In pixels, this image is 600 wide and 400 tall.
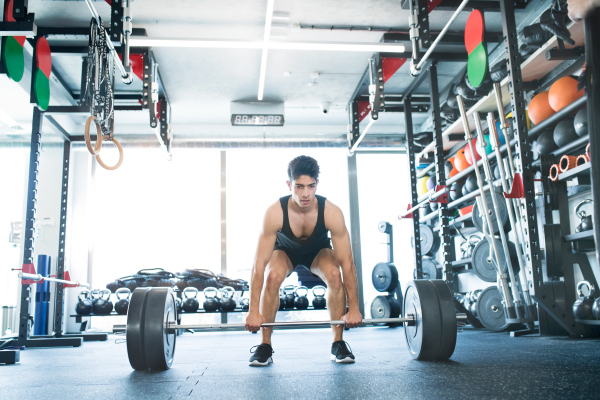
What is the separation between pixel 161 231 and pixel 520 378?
17.2 ft

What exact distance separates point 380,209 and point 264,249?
15.0 ft

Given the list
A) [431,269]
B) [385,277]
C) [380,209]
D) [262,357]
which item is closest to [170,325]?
[262,357]

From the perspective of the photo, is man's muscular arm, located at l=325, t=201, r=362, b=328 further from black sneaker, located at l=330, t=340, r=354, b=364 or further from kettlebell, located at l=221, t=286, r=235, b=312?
kettlebell, located at l=221, t=286, r=235, b=312

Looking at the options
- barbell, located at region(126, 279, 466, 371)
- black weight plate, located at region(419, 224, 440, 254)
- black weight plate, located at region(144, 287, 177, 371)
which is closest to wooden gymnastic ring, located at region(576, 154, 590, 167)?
barbell, located at region(126, 279, 466, 371)

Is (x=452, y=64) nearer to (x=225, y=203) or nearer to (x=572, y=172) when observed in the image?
(x=572, y=172)

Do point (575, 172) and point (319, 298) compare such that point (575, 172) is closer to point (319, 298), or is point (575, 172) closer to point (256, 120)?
point (319, 298)

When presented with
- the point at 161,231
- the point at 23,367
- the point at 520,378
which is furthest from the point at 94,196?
the point at 520,378

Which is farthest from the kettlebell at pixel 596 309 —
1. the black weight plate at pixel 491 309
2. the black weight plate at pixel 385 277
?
the black weight plate at pixel 385 277

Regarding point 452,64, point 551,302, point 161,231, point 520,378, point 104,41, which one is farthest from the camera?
point 161,231

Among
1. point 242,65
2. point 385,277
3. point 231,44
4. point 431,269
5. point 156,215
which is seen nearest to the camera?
point 231,44

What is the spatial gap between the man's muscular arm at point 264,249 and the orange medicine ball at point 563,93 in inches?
85.0

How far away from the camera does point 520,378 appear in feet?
4.96

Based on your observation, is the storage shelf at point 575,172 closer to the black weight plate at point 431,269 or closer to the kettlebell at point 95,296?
the black weight plate at point 431,269

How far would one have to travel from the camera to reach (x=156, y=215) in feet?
20.2
